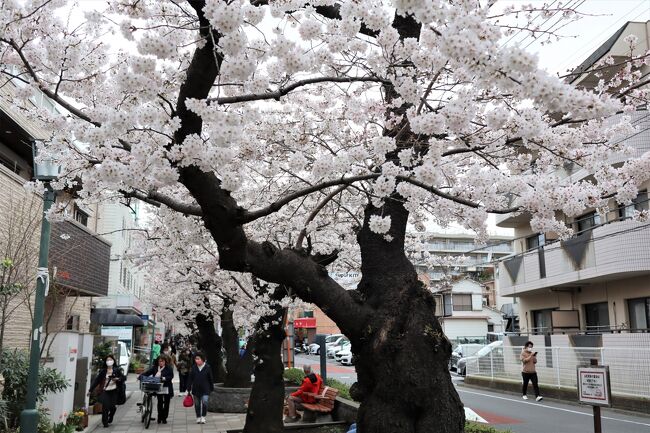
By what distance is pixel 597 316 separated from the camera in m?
22.0

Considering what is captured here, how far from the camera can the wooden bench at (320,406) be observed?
1200cm

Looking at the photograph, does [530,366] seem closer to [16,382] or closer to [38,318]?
[16,382]

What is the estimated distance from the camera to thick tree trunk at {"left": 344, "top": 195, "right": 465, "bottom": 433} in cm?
616

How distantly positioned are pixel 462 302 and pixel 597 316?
30.6 m

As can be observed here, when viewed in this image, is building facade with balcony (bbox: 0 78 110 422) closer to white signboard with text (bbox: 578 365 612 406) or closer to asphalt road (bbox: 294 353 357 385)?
white signboard with text (bbox: 578 365 612 406)

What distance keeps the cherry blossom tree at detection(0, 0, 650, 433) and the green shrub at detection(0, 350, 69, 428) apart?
12.5ft

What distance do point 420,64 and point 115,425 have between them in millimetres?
12458

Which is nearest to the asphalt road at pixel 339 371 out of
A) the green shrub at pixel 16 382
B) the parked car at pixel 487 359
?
the parked car at pixel 487 359

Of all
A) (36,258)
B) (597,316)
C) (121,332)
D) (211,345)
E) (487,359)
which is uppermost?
(36,258)

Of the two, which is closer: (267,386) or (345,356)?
(267,386)

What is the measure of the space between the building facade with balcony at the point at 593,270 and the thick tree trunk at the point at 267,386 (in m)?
9.09

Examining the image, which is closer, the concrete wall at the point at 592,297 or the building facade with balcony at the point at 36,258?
the building facade with balcony at the point at 36,258

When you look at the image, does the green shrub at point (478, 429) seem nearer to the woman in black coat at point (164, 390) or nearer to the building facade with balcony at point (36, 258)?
the building facade with balcony at point (36, 258)

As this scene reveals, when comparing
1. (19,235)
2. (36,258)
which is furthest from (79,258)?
(19,235)
